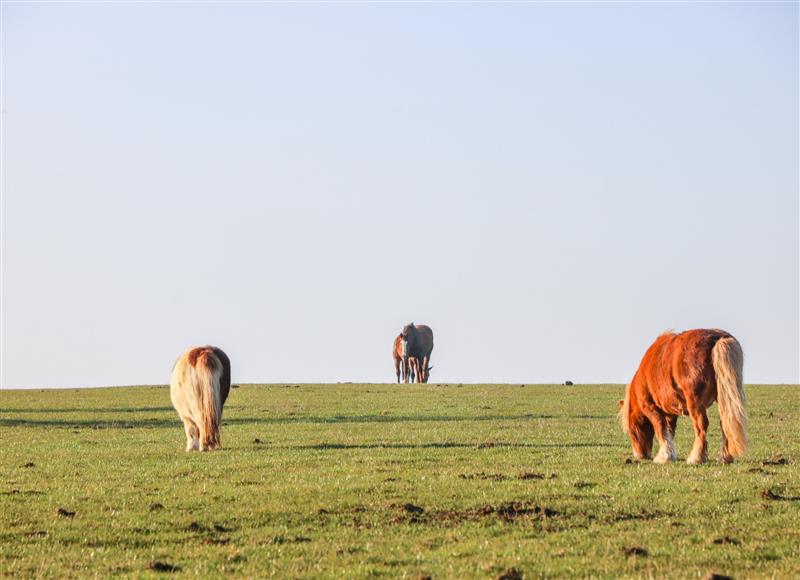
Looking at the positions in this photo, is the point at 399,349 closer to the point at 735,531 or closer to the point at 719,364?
the point at 719,364

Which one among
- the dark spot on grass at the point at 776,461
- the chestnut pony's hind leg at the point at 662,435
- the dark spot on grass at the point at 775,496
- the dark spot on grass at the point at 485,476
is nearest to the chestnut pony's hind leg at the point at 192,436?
the dark spot on grass at the point at 485,476

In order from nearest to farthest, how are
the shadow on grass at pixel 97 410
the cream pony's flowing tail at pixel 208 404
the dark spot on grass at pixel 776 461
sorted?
the dark spot on grass at pixel 776 461 < the cream pony's flowing tail at pixel 208 404 < the shadow on grass at pixel 97 410

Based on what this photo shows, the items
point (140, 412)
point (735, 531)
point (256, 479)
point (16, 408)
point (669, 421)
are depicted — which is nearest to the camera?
point (735, 531)

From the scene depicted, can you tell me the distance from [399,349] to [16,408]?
1310 inches

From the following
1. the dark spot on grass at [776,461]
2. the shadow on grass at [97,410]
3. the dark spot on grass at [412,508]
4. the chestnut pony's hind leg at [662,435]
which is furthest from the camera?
the shadow on grass at [97,410]

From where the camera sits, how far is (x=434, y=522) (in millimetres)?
13773

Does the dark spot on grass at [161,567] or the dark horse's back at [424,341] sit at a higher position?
the dark horse's back at [424,341]

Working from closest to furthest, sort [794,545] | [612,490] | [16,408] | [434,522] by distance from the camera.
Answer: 1. [794,545]
2. [434,522]
3. [612,490]
4. [16,408]

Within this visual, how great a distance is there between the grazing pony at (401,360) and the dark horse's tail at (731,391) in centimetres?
5065

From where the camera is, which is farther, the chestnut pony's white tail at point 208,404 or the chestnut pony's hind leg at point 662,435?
the chestnut pony's white tail at point 208,404

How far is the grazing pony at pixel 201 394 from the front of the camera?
23094 millimetres

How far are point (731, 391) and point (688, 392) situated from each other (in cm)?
84

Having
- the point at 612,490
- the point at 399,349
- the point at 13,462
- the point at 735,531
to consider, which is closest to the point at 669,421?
the point at 612,490

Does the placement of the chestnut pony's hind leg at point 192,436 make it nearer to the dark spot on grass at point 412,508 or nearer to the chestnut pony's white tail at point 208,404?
the chestnut pony's white tail at point 208,404
